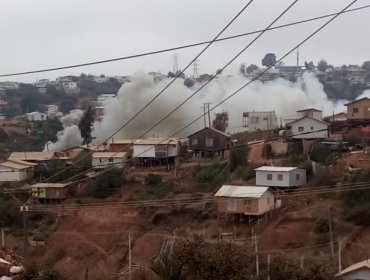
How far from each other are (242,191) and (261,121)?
32.3 feet

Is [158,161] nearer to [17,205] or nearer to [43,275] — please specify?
[17,205]

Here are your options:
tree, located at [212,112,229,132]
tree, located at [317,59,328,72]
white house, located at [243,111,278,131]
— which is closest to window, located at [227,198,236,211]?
white house, located at [243,111,278,131]

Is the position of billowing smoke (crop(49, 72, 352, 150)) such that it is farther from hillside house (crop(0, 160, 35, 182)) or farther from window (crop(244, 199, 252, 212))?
window (crop(244, 199, 252, 212))

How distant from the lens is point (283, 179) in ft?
53.2

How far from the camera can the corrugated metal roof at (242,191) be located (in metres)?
15.3

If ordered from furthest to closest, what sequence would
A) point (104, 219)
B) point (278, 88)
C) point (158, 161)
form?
point (278, 88) < point (158, 161) < point (104, 219)

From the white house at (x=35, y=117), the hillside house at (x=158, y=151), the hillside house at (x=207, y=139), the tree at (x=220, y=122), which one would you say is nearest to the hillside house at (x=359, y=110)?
the hillside house at (x=207, y=139)

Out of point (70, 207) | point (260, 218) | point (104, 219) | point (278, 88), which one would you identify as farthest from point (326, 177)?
point (278, 88)

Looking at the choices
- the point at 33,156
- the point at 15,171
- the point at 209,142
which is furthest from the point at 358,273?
the point at 33,156

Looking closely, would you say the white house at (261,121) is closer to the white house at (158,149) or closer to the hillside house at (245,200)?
the white house at (158,149)

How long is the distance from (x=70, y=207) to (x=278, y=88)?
65.0 feet

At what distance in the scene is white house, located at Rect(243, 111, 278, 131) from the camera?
81.6 ft

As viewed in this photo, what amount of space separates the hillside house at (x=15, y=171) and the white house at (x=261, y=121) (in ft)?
30.0

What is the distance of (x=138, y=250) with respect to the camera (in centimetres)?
1484
